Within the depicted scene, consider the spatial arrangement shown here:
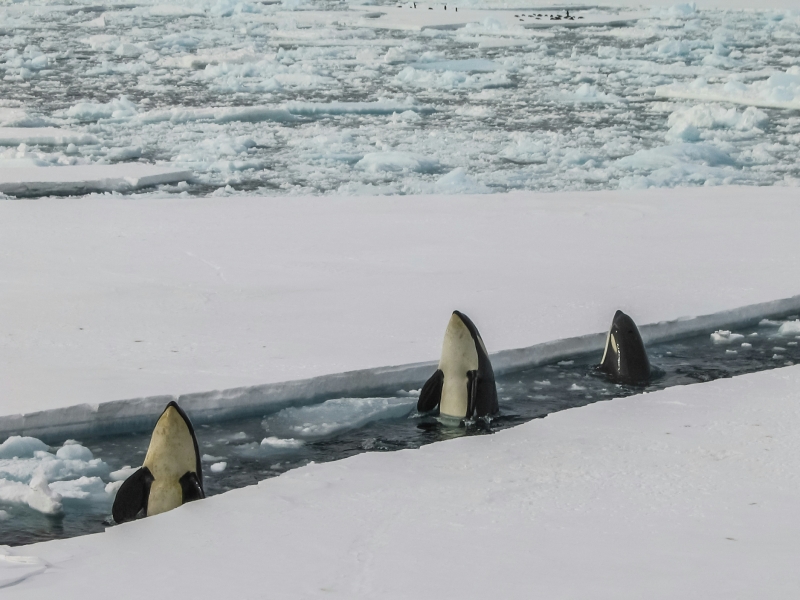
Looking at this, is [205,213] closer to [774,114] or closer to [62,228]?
[62,228]

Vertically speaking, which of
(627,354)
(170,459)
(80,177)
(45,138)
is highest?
(45,138)

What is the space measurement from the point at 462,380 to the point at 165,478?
135 centimetres

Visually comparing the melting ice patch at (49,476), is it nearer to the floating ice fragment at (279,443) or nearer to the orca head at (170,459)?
the orca head at (170,459)

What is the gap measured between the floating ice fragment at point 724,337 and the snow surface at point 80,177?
567 centimetres

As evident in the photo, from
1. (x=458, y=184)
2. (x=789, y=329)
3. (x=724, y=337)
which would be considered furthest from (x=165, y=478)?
(x=458, y=184)

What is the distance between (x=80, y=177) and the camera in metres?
9.45

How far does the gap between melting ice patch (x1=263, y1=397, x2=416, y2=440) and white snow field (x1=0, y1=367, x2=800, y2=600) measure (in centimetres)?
48

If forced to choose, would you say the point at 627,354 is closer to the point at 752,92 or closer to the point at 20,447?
the point at 20,447

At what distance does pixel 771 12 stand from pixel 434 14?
830 cm

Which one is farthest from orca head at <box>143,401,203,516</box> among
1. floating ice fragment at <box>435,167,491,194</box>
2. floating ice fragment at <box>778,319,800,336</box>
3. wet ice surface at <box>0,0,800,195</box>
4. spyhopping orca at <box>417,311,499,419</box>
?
floating ice fragment at <box>435,167,491,194</box>

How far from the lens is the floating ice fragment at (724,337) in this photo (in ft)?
17.6

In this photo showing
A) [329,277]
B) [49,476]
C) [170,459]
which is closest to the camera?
[170,459]

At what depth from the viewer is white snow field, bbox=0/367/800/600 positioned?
2725 mm

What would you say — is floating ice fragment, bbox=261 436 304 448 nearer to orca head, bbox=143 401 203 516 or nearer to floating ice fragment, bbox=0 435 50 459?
orca head, bbox=143 401 203 516
